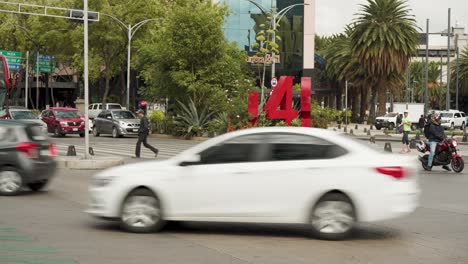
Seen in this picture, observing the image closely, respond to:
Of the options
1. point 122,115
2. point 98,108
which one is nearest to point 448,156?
point 122,115

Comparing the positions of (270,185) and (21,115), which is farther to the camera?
(21,115)

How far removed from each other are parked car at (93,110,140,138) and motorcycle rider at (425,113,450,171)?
22853 millimetres

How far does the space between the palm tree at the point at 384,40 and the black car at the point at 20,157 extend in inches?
1997

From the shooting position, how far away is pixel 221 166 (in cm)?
924

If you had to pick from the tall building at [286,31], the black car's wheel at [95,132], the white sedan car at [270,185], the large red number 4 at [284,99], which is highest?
the tall building at [286,31]

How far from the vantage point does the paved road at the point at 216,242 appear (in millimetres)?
7910

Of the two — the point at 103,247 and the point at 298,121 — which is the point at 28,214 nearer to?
the point at 103,247

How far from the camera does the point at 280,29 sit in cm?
6281

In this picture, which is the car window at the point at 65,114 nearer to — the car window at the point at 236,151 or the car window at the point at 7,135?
the car window at the point at 7,135

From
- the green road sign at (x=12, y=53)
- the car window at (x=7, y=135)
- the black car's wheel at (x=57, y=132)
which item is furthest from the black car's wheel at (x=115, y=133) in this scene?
the car window at (x=7, y=135)

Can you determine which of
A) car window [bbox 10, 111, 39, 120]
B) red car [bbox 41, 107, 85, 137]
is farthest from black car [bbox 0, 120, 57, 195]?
red car [bbox 41, 107, 85, 137]

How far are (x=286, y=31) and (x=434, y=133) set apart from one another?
44.1 meters

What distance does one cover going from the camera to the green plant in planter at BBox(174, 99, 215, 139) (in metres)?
38.2

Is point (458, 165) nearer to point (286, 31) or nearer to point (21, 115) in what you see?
point (21, 115)
